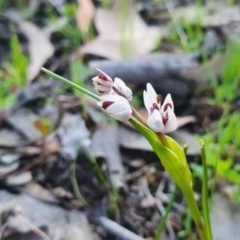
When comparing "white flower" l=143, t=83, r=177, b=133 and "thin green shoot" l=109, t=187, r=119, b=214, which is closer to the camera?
"white flower" l=143, t=83, r=177, b=133

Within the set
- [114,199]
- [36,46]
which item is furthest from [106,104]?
[36,46]

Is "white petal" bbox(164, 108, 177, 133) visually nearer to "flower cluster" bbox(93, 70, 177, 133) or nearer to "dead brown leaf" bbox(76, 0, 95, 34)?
"flower cluster" bbox(93, 70, 177, 133)

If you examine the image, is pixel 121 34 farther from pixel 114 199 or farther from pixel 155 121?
pixel 155 121

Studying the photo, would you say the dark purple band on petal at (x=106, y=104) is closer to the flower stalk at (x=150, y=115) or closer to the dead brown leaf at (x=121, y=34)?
the flower stalk at (x=150, y=115)

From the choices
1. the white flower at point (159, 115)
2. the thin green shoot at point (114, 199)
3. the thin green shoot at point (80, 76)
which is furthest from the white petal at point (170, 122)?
the thin green shoot at point (80, 76)

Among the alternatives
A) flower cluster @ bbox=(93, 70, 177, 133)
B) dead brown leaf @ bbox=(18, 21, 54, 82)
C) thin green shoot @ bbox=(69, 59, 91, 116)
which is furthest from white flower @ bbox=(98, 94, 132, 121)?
dead brown leaf @ bbox=(18, 21, 54, 82)

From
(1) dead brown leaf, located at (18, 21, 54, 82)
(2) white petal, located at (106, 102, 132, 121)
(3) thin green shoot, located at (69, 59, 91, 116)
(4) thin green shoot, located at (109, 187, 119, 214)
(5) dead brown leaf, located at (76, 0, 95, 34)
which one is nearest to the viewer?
(2) white petal, located at (106, 102, 132, 121)
